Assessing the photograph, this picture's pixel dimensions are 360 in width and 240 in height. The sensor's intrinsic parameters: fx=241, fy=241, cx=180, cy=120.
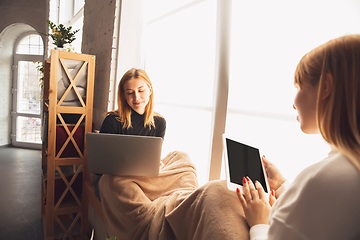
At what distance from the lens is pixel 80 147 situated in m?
2.34

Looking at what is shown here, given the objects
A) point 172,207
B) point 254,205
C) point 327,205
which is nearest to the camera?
point 327,205

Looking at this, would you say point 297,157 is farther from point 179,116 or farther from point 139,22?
point 139,22

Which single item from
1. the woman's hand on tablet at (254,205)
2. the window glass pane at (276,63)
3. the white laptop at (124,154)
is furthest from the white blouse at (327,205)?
the white laptop at (124,154)

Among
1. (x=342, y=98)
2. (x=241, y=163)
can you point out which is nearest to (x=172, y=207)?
(x=241, y=163)

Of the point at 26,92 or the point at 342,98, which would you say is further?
the point at 26,92

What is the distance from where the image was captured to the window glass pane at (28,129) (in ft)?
18.9

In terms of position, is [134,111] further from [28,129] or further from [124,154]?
[28,129]

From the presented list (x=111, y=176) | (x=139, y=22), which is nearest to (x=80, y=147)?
(x=111, y=176)

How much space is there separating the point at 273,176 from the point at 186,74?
1159 mm

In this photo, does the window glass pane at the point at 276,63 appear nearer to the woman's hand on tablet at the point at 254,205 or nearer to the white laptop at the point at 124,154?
the woman's hand on tablet at the point at 254,205

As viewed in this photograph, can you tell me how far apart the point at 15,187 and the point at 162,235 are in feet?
10.5

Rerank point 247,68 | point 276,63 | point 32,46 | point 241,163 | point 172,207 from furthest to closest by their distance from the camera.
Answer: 1. point 32,46
2. point 247,68
3. point 276,63
4. point 172,207
5. point 241,163

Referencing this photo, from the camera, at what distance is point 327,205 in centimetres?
54

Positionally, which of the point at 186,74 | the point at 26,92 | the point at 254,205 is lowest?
the point at 254,205
